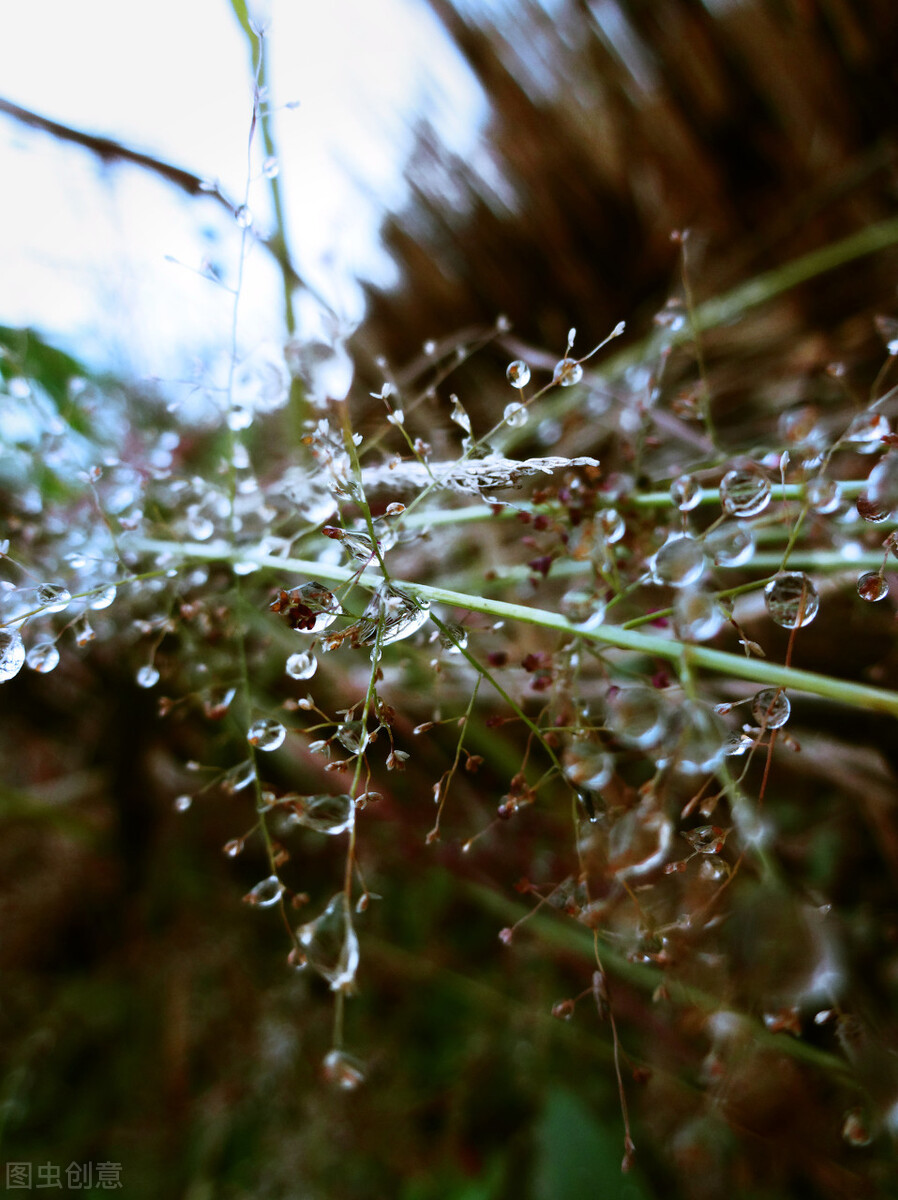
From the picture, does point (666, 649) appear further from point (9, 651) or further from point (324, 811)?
point (9, 651)

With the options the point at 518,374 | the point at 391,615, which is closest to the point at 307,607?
the point at 391,615

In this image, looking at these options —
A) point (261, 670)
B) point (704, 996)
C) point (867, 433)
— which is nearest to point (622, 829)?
point (867, 433)

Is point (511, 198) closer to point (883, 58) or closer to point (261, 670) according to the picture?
point (883, 58)

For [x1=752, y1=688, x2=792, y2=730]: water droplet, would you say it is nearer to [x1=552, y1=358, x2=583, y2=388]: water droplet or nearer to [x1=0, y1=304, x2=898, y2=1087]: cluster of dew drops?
[x1=0, y1=304, x2=898, y2=1087]: cluster of dew drops

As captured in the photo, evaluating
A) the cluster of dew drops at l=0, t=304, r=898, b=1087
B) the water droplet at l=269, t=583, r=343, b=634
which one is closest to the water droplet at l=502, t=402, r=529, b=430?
the cluster of dew drops at l=0, t=304, r=898, b=1087

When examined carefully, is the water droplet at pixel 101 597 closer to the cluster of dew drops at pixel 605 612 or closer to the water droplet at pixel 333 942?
the cluster of dew drops at pixel 605 612

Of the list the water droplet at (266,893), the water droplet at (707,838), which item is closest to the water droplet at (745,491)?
the water droplet at (707,838)
